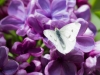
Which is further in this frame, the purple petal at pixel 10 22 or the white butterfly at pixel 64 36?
the purple petal at pixel 10 22

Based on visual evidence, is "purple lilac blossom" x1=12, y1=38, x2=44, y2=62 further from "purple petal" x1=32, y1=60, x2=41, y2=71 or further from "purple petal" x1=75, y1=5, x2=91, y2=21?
"purple petal" x1=75, y1=5, x2=91, y2=21

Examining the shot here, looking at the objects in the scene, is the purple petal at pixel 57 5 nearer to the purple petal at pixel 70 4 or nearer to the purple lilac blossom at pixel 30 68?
the purple petal at pixel 70 4

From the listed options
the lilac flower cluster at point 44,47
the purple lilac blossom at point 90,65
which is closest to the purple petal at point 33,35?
the lilac flower cluster at point 44,47

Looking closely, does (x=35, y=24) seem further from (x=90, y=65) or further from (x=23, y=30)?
(x=90, y=65)

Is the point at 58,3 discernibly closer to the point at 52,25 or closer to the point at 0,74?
the point at 52,25

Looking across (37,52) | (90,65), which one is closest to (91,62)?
(90,65)

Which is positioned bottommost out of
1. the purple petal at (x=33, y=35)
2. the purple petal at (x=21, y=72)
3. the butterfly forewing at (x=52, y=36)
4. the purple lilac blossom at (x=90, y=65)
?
the purple lilac blossom at (x=90, y=65)

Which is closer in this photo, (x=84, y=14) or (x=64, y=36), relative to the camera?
(x=64, y=36)
